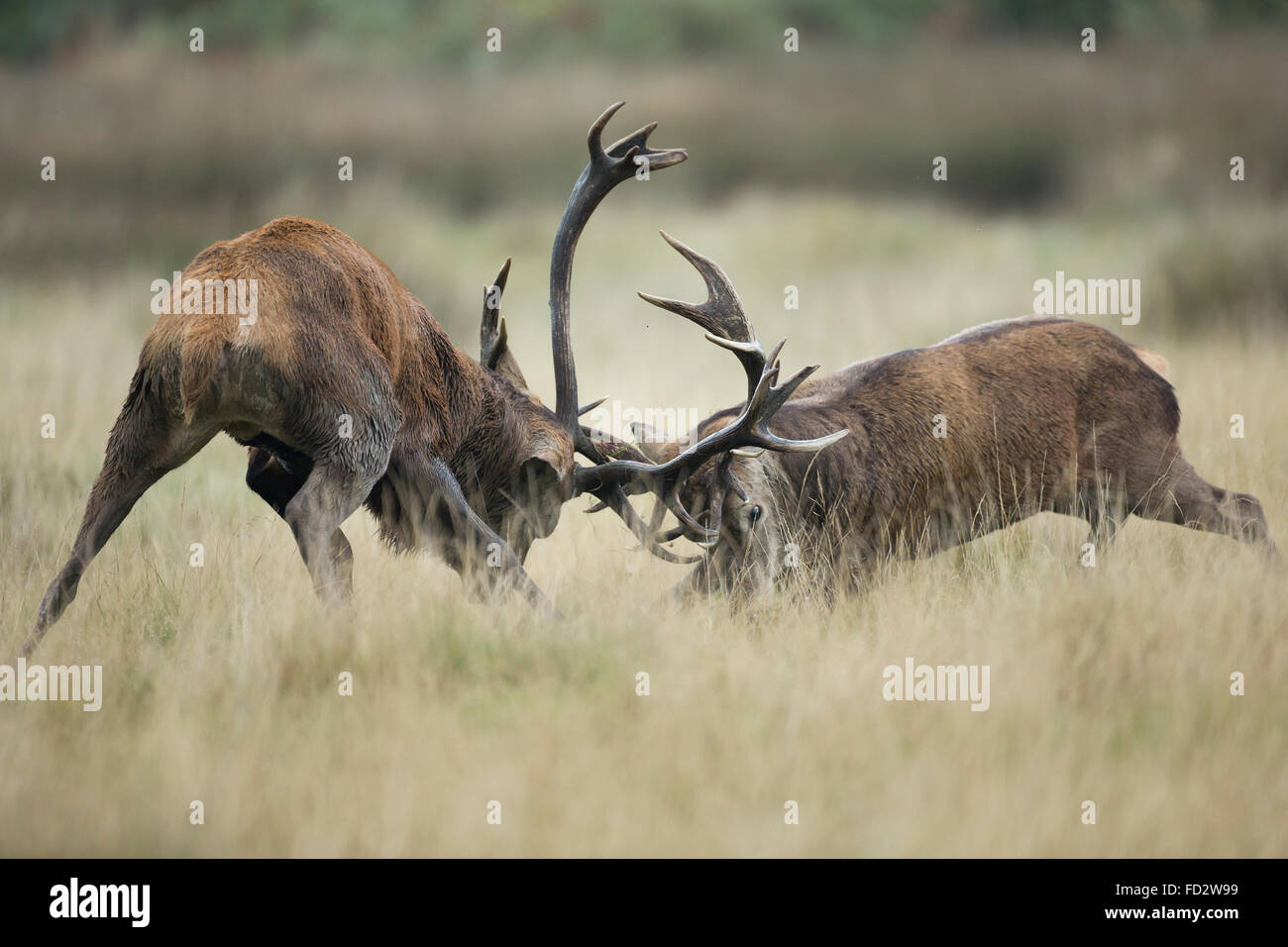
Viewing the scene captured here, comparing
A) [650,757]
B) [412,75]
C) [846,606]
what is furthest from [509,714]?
[412,75]

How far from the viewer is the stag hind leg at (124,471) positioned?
5148 mm

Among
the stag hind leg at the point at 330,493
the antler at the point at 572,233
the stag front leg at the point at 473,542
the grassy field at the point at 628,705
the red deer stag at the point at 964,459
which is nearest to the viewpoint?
the grassy field at the point at 628,705

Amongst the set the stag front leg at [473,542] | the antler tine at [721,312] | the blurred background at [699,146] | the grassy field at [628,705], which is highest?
the blurred background at [699,146]

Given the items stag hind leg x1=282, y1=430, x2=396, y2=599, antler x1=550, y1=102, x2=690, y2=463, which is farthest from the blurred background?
stag hind leg x1=282, y1=430, x2=396, y2=599

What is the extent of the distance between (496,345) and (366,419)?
158 centimetres

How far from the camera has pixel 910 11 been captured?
25.1 meters

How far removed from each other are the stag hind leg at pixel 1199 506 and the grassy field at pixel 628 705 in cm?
16

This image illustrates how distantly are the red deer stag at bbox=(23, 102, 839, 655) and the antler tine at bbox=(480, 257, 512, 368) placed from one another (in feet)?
0.04

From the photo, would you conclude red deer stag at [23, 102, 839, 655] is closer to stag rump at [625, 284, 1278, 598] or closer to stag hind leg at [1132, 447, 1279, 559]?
stag rump at [625, 284, 1278, 598]

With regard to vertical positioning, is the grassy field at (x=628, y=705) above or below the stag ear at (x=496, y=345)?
below

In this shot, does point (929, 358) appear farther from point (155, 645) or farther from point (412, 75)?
point (412, 75)

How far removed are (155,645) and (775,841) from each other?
2.87 metres

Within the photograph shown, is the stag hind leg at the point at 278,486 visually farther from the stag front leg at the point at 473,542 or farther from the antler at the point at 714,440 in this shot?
the antler at the point at 714,440

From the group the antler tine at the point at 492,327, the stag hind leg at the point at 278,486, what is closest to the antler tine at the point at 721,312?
the antler tine at the point at 492,327
